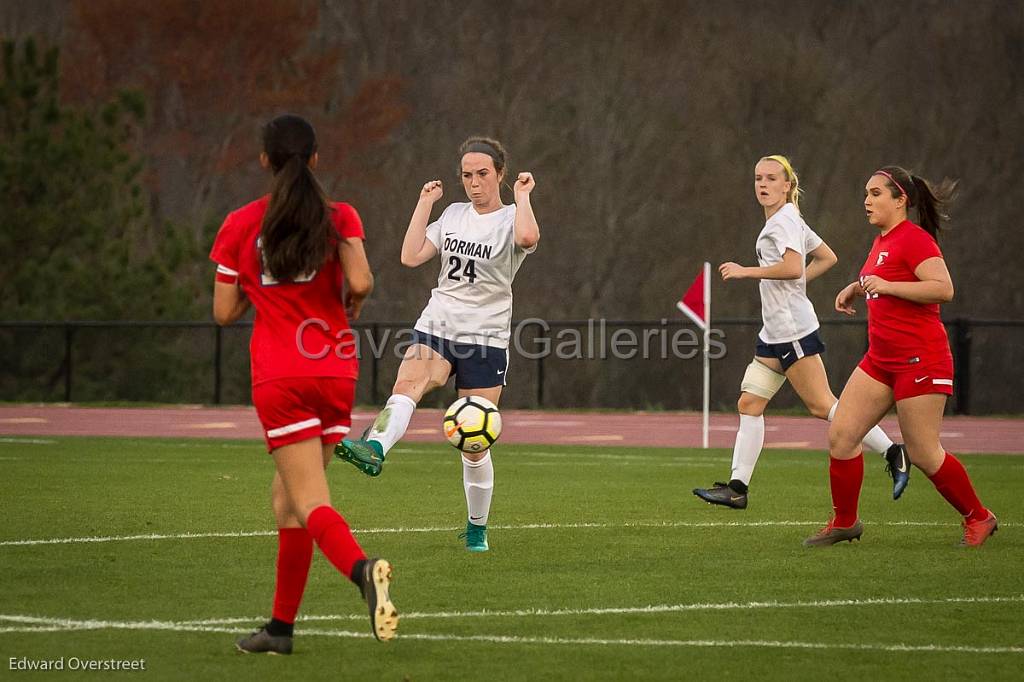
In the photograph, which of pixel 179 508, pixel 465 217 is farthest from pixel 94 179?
pixel 465 217

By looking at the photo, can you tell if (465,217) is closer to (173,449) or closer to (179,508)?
(179,508)

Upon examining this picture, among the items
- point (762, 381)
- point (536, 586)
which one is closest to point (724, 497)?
point (762, 381)

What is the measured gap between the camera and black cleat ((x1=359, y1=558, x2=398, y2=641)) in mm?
5793

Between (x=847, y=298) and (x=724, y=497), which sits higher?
(x=847, y=298)

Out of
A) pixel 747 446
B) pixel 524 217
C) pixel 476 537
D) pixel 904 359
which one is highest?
pixel 524 217

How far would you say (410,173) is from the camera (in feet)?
137

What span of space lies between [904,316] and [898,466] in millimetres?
1614

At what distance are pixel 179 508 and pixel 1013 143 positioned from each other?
31.8 m

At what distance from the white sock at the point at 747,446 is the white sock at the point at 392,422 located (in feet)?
9.37

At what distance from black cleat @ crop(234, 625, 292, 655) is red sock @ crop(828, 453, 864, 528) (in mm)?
4339

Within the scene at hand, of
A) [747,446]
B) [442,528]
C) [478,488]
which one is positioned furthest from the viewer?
[747,446]

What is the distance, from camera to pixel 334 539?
605 centimetres

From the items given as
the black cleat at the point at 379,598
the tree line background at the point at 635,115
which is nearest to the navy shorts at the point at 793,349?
the black cleat at the point at 379,598

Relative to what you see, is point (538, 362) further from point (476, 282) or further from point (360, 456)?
point (360, 456)
